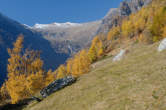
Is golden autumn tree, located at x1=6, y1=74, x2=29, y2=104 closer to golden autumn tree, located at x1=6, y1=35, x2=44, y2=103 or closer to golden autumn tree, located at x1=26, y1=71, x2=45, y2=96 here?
golden autumn tree, located at x1=6, y1=35, x2=44, y2=103

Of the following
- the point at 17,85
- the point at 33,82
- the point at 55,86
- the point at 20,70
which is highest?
the point at 20,70

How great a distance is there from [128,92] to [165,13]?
192 ft

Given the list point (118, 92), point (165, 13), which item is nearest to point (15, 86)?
point (118, 92)

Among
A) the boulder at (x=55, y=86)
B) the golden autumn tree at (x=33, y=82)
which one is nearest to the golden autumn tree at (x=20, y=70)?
the golden autumn tree at (x=33, y=82)

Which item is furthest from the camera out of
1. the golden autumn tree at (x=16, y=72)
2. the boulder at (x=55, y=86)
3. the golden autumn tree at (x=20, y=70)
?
the boulder at (x=55, y=86)

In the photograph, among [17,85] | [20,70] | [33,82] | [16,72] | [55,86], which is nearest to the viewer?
[16,72]

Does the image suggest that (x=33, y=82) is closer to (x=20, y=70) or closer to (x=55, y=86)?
(x=20, y=70)

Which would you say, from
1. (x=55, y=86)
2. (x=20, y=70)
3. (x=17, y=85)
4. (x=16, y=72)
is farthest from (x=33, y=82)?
(x=55, y=86)

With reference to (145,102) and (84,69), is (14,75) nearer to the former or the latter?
(145,102)

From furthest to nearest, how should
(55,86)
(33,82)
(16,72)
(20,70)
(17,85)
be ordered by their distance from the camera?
(33,82)
(55,86)
(17,85)
(20,70)
(16,72)

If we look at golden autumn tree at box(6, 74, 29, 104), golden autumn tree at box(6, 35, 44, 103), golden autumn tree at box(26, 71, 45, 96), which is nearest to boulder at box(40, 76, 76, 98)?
golden autumn tree at box(26, 71, 45, 96)

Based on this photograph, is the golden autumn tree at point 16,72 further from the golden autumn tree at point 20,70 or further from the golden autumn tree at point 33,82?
the golden autumn tree at point 33,82

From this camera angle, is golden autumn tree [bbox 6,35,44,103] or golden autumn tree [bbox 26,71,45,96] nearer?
golden autumn tree [bbox 6,35,44,103]

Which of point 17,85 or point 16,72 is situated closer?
point 16,72
